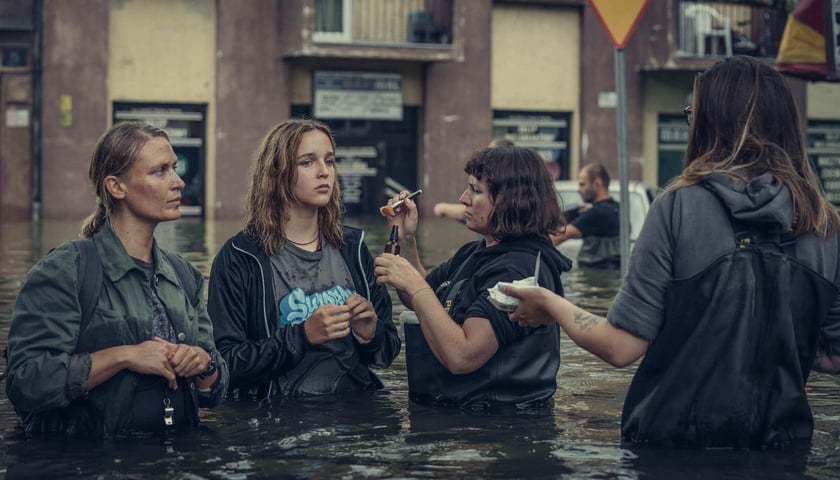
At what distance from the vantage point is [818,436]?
6520mm

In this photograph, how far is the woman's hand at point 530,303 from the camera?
17.2 feet

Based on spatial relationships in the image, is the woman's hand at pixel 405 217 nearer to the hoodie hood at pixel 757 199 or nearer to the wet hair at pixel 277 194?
the wet hair at pixel 277 194

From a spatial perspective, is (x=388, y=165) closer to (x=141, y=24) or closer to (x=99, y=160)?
(x=141, y=24)

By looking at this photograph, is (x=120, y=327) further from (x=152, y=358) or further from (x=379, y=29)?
(x=379, y=29)

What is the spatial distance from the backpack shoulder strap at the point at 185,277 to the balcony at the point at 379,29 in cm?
2577

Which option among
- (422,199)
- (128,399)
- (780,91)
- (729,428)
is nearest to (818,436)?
(729,428)

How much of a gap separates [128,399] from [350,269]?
1.49 metres

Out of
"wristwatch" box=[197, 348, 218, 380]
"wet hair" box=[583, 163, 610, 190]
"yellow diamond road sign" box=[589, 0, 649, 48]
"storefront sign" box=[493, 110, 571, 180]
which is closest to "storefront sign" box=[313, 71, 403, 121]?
"storefront sign" box=[493, 110, 571, 180]

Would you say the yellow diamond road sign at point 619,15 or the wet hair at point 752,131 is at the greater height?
the yellow diamond road sign at point 619,15

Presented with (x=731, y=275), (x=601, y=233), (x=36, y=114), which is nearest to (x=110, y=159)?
(x=731, y=275)

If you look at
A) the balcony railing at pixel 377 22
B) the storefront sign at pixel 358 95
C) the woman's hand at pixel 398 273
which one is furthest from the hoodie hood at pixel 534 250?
the storefront sign at pixel 358 95

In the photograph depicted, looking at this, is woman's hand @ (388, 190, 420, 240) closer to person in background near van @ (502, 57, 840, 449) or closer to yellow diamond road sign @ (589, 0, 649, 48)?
person in background near van @ (502, 57, 840, 449)

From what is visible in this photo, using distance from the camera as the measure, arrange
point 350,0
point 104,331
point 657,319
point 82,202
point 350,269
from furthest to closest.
Result: point 350,0 → point 82,202 → point 350,269 → point 104,331 → point 657,319

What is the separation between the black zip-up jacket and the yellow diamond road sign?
4.70 metres
